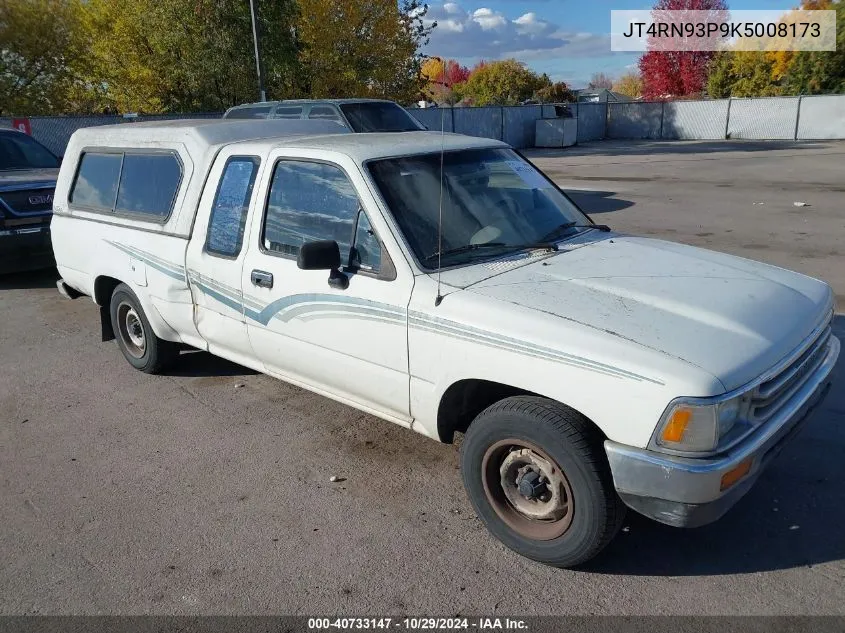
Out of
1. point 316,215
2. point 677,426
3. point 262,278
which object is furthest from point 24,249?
point 677,426

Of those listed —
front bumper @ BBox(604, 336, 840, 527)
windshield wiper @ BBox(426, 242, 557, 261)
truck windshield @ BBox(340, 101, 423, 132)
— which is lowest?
front bumper @ BBox(604, 336, 840, 527)

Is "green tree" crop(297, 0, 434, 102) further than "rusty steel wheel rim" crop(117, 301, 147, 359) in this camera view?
Yes

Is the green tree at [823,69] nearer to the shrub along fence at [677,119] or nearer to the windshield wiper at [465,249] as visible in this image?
the shrub along fence at [677,119]

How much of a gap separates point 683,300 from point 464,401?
113 centimetres

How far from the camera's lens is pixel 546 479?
309cm

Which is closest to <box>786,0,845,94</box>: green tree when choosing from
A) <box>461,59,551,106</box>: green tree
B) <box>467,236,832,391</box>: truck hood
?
<box>461,59,551,106</box>: green tree

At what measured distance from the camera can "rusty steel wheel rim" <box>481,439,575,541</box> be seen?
9.93 ft

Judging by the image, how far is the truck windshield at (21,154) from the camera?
9.31m

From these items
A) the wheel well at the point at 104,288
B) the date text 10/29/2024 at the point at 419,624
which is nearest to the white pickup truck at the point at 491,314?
the date text 10/29/2024 at the point at 419,624

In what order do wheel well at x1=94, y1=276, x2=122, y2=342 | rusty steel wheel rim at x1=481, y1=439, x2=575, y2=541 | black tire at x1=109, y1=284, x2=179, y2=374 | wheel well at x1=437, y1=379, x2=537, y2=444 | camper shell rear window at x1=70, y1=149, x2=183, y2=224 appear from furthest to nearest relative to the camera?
wheel well at x1=94, y1=276, x2=122, y2=342
black tire at x1=109, y1=284, x2=179, y2=374
camper shell rear window at x1=70, y1=149, x2=183, y2=224
wheel well at x1=437, y1=379, x2=537, y2=444
rusty steel wheel rim at x1=481, y1=439, x2=575, y2=541

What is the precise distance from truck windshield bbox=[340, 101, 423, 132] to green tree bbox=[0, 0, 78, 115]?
21.2 m

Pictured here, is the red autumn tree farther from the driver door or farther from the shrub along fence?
the driver door

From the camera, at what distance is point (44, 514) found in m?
3.68

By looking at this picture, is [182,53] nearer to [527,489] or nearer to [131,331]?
[131,331]
